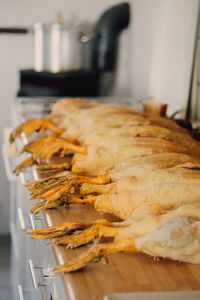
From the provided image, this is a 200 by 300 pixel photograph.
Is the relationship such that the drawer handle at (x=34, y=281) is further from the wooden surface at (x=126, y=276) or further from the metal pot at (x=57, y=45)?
the metal pot at (x=57, y=45)

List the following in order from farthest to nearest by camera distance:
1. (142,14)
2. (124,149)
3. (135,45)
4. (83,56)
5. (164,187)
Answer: (83,56) < (135,45) < (142,14) < (124,149) < (164,187)

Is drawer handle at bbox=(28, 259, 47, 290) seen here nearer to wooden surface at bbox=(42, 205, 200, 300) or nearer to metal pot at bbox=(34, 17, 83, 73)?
wooden surface at bbox=(42, 205, 200, 300)

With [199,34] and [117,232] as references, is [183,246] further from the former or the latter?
[199,34]

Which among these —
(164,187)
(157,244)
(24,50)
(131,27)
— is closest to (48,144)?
(164,187)

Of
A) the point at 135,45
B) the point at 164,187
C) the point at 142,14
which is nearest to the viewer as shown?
the point at 164,187

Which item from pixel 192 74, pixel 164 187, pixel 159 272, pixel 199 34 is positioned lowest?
pixel 159 272

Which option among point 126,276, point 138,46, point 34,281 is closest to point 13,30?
point 138,46
